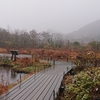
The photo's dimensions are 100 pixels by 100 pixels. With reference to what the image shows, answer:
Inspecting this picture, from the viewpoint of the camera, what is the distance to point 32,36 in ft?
147

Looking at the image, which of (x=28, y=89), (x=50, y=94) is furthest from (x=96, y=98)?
(x=28, y=89)

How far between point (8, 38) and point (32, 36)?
8.57 meters

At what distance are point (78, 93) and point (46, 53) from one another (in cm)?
1825

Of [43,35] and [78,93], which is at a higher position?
[43,35]

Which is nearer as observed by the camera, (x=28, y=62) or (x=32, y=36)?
(x=28, y=62)

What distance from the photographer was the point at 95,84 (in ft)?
16.5

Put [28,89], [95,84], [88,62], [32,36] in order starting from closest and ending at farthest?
[95,84]
[28,89]
[88,62]
[32,36]

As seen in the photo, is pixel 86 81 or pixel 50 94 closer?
pixel 86 81

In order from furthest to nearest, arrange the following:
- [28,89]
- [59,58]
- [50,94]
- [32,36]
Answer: [32,36]
[59,58]
[28,89]
[50,94]

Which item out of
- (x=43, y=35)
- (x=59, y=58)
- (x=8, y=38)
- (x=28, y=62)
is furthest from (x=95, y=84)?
(x=43, y=35)

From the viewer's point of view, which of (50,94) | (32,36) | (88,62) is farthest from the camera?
(32,36)

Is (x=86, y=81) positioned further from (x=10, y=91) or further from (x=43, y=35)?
(x=43, y=35)

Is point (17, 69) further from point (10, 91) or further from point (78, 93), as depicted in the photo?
point (78, 93)

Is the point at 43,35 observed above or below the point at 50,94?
above
